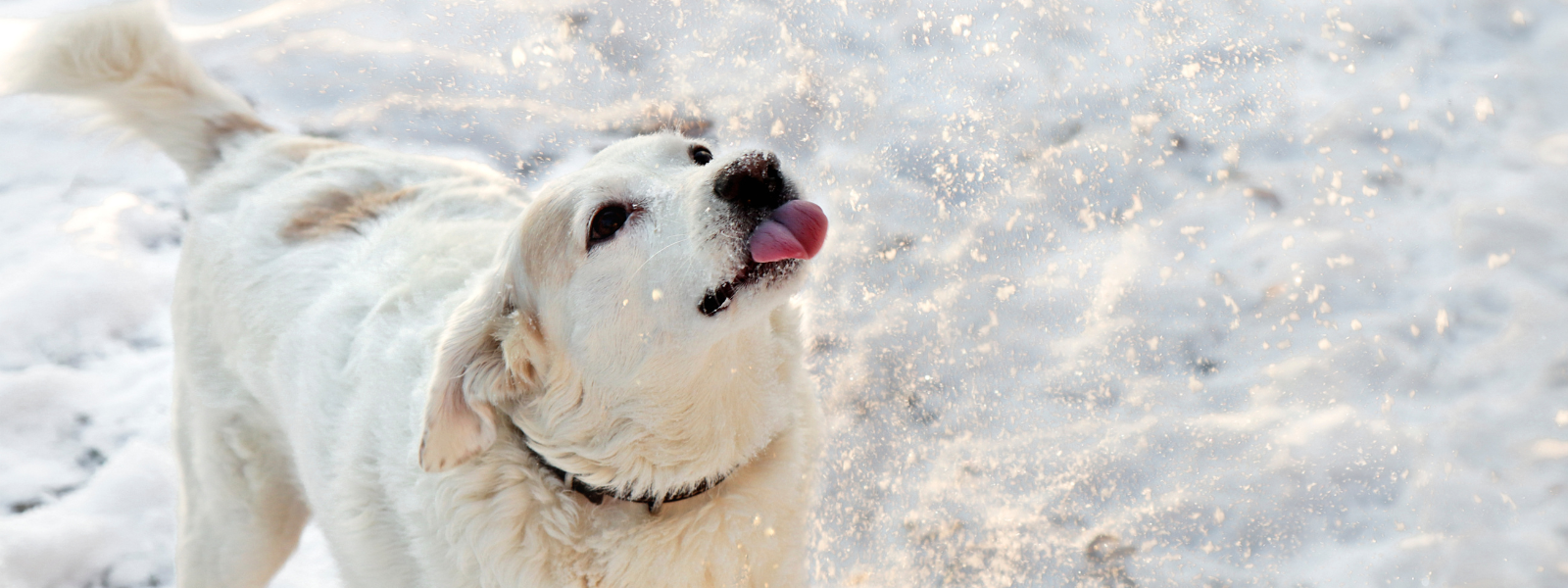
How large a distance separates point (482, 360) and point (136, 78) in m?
1.89

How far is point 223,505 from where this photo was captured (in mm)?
2912

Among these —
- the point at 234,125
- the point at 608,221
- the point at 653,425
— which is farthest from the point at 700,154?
the point at 234,125

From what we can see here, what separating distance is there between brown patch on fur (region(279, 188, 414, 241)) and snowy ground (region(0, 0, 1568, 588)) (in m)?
0.96

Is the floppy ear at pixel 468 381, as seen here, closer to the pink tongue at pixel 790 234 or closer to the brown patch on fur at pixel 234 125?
the pink tongue at pixel 790 234

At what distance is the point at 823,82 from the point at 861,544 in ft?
8.50

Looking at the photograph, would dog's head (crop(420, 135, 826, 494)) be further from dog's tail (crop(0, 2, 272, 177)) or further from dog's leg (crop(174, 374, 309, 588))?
dog's tail (crop(0, 2, 272, 177))

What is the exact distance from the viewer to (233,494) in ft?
9.50

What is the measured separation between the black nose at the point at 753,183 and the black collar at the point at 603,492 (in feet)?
2.35

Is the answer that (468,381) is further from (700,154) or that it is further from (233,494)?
(233,494)

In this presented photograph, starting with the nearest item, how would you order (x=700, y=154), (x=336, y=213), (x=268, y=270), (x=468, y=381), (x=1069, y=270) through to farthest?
(x=468, y=381)
(x=700, y=154)
(x=268, y=270)
(x=336, y=213)
(x=1069, y=270)

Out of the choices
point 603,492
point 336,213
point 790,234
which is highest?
point 790,234

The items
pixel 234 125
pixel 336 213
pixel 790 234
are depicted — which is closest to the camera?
pixel 790 234

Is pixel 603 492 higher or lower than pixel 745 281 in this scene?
lower

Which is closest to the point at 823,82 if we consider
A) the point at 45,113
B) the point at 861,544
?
the point at 861,544
